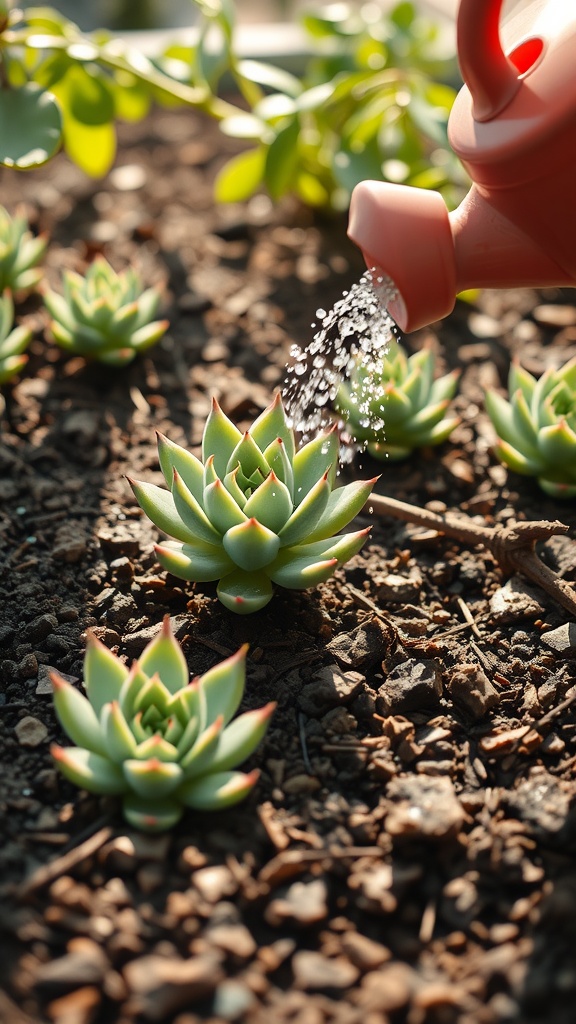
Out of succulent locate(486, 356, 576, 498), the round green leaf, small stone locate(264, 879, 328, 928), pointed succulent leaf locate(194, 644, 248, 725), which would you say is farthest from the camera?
the round green leaf

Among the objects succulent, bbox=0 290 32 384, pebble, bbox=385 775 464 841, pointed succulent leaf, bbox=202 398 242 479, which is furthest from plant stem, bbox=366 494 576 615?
succulent, bbox=0 290 32 384

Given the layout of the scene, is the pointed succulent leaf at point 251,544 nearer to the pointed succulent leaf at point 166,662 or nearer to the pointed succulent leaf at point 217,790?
the pointed succulent leaf at point 166,662

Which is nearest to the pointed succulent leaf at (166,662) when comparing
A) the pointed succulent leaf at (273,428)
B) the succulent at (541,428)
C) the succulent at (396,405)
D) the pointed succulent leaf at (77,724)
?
the pointed succulent leaf at (77,724)

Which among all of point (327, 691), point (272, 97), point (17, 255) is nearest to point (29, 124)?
point (17, 255)

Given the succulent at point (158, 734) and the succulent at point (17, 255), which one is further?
the succulent at point (17, 255)

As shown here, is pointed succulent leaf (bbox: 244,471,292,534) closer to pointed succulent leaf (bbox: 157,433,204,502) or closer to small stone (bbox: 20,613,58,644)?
pointed succulent leaf (bbox: 157,433,204,502)

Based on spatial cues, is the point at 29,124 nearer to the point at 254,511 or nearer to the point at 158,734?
the point at 254,511
